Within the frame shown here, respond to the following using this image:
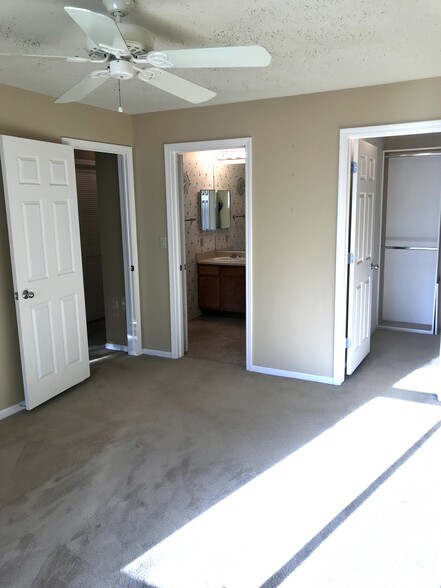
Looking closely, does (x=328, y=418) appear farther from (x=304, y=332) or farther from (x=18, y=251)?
(x=18, y=251)

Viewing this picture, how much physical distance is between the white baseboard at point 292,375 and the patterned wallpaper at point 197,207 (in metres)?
2.20

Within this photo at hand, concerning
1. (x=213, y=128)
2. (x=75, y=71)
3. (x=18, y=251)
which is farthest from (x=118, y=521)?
(x=213, y=128)

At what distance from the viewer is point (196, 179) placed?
6258 mm

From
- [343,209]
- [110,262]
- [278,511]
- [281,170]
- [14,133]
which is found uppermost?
[14,133]

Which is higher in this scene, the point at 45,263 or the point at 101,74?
the point at 101,74

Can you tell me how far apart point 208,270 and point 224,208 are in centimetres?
96

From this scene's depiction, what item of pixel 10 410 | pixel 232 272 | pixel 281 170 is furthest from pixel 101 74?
pixel 232 272

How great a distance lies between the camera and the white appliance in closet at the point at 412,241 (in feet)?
17.5

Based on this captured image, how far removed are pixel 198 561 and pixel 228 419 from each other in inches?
53.3

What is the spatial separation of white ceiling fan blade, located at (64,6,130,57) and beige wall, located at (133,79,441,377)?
2.14 meters

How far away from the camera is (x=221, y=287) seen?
6.27 m

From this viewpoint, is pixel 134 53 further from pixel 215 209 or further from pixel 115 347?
pixel 215 209

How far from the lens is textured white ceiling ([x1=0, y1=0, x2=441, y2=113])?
2.09 m

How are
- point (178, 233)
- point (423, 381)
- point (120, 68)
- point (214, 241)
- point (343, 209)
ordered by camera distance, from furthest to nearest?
point (214, 241), point (178, 233), point (423, 381), point (343, 209), point (120, 68)
